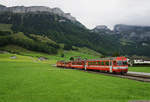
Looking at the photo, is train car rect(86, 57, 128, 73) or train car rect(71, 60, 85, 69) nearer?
train car rect(86, 57, 128, 73)

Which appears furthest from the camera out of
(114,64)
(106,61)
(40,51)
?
(40,51)

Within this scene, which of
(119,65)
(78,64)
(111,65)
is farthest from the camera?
(78,64)

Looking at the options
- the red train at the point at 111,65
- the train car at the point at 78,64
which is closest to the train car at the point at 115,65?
the red train at the point at 111,65

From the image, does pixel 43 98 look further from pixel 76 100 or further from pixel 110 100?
pixel 110 100

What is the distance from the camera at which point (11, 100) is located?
1102 cm

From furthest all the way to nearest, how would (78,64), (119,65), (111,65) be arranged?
(78,64) < (111,65) < (119,65)

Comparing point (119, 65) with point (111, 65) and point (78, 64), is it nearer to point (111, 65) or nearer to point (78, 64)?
point (111, 65)

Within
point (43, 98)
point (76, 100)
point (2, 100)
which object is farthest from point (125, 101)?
point (2, 100)

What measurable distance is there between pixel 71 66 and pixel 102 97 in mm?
48424

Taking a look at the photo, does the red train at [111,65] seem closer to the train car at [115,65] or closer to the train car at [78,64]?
the train car at [115,65]

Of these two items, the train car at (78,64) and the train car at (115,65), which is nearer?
the train car at (115,65)

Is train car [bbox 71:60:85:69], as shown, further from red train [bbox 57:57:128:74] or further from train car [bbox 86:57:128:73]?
train car [bbox 86:57:128:73]

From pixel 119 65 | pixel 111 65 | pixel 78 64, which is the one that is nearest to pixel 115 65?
pixel 119 65

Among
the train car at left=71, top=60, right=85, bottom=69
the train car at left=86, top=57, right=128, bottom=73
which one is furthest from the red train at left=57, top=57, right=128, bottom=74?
the train car at left=71, top=60, right=85, bottom=69
